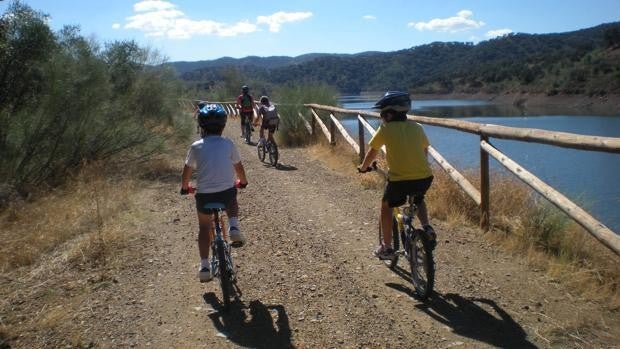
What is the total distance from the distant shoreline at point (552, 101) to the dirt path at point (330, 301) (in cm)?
2181

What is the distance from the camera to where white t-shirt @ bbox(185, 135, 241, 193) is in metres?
5.02

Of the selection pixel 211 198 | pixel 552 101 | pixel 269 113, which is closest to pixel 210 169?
pixel 211 198

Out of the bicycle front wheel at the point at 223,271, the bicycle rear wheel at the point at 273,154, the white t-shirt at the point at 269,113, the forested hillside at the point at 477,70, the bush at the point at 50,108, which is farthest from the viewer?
the forested hillside at the point at 477,70

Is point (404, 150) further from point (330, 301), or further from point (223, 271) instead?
point (223, 271)

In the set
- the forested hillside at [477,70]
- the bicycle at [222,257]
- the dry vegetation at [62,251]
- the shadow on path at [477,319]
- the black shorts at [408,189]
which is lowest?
the shadow on path at [477,319]

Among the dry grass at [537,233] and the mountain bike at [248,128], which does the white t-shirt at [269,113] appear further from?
the dry grass at [537,233]

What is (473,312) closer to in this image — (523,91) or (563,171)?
(563,171)

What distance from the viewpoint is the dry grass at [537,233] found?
5.24 m

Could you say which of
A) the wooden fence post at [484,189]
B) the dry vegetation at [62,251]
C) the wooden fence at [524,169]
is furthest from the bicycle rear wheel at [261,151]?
the wooden fence post at [484,189]

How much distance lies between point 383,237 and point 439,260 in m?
0.93

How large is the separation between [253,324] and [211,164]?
1.47 m

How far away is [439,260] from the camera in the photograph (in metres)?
6.14

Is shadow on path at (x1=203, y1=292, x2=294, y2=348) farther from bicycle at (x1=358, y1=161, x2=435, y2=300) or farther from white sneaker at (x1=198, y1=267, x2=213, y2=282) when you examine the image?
bicycle at (x1=358, y1=161, x2=435, y2=300)

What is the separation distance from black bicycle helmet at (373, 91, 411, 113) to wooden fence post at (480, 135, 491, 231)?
229cm
